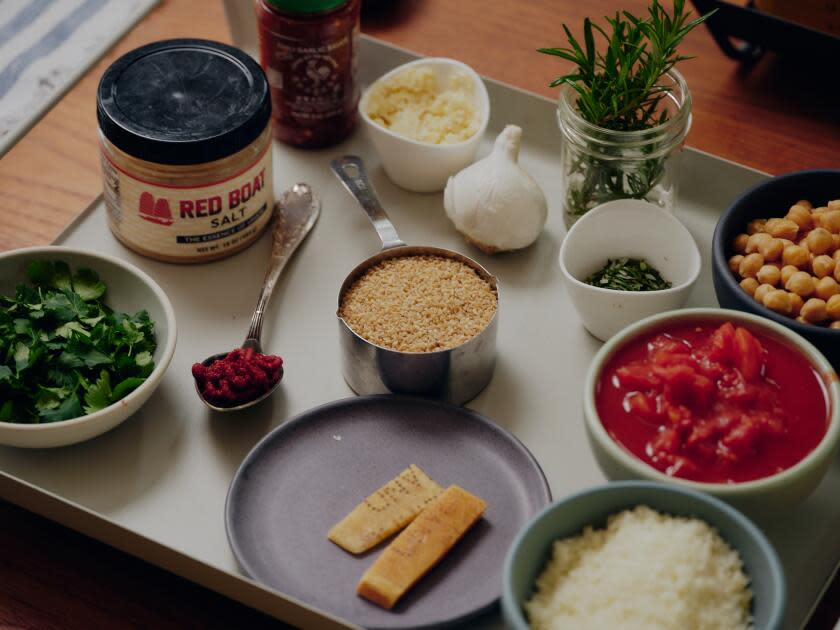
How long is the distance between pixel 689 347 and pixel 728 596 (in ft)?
0.87

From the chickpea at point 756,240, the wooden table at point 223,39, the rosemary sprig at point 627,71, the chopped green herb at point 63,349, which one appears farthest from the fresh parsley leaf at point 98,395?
the chickpea at point 756,240

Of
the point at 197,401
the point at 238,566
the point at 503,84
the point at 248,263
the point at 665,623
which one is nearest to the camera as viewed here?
the point at 665,623

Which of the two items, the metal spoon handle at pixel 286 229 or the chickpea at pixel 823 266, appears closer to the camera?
the chickpea at pixel 823 266

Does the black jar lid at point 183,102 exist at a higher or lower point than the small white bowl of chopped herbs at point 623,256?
higher

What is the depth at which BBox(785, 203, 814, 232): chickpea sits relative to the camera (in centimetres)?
124

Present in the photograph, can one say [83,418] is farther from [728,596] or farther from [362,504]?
[728,596]

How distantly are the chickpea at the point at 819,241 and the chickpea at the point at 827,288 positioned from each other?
0.04 meters

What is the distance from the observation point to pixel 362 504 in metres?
1.11

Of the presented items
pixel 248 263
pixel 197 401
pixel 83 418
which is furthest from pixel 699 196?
pixel 83 418

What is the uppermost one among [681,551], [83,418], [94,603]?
[681,551]

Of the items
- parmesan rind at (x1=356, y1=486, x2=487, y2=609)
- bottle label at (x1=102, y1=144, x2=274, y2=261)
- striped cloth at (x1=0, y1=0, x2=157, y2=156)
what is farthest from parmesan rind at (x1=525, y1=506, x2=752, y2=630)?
striped cloth at (x1=0, y1=0, x2=157, y2=156)

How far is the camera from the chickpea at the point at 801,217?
1242 mm

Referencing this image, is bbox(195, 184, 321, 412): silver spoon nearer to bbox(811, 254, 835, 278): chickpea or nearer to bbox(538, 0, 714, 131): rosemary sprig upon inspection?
bbox(538, 0, 714, 131): rosemary sprig

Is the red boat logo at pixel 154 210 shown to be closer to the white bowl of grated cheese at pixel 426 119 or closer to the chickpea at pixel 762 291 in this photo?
the white bowl of grated cheese at pixel 426 119
